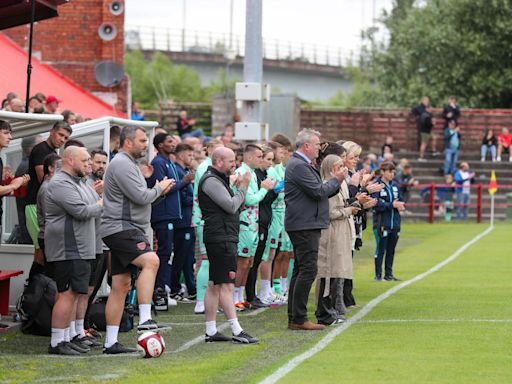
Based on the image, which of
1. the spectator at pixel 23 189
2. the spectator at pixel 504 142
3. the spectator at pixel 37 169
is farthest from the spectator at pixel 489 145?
the spectator at pixel 37 169

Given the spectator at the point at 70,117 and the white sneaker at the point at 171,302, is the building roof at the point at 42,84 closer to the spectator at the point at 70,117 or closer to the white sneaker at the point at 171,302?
the spectator at the point at 70,117

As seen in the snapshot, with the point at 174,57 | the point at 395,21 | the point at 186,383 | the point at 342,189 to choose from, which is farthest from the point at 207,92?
the point at 186,383

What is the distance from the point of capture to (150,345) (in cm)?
1295

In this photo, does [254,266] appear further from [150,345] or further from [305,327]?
[150,345]

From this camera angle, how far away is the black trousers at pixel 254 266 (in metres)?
17.9

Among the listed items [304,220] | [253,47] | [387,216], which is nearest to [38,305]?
[304,220]

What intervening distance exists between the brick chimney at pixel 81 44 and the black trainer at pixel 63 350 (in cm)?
2185

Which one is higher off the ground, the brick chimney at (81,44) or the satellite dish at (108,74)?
the brick chimney at (81,44)

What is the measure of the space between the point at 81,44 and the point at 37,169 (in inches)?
825

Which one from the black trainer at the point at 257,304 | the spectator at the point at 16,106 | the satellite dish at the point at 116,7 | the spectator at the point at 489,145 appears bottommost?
the black trainer at the point at 257,304

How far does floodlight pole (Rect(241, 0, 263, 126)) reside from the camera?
73.5ft

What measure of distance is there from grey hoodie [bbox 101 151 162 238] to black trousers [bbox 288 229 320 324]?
89.8 inches

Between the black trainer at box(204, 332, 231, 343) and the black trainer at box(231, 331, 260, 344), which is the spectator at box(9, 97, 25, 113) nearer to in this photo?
the black trainer at box(204, 332, 231, 343)

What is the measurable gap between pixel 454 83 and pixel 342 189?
136ft
